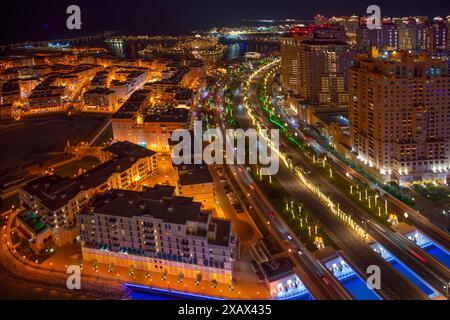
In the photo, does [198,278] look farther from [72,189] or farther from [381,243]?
[72,189]

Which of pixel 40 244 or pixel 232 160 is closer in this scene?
pixel 40 244

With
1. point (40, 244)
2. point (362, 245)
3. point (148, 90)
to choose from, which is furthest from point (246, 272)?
point (148, 90)

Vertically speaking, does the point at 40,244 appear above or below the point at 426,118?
below

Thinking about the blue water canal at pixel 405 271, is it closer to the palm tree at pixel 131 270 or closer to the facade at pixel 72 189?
the palm tree at pixel 131 270

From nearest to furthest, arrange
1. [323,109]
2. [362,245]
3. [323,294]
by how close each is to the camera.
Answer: [323,294] < [362,245] < [323,109]

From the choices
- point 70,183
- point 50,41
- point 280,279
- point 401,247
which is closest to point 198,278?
point 280,279

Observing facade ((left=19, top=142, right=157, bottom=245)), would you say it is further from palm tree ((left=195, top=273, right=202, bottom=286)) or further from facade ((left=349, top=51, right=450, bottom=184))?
facade ((left=349, top=51, right=450, bottom=184))

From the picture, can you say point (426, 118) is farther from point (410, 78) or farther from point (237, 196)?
point (237, 196)
